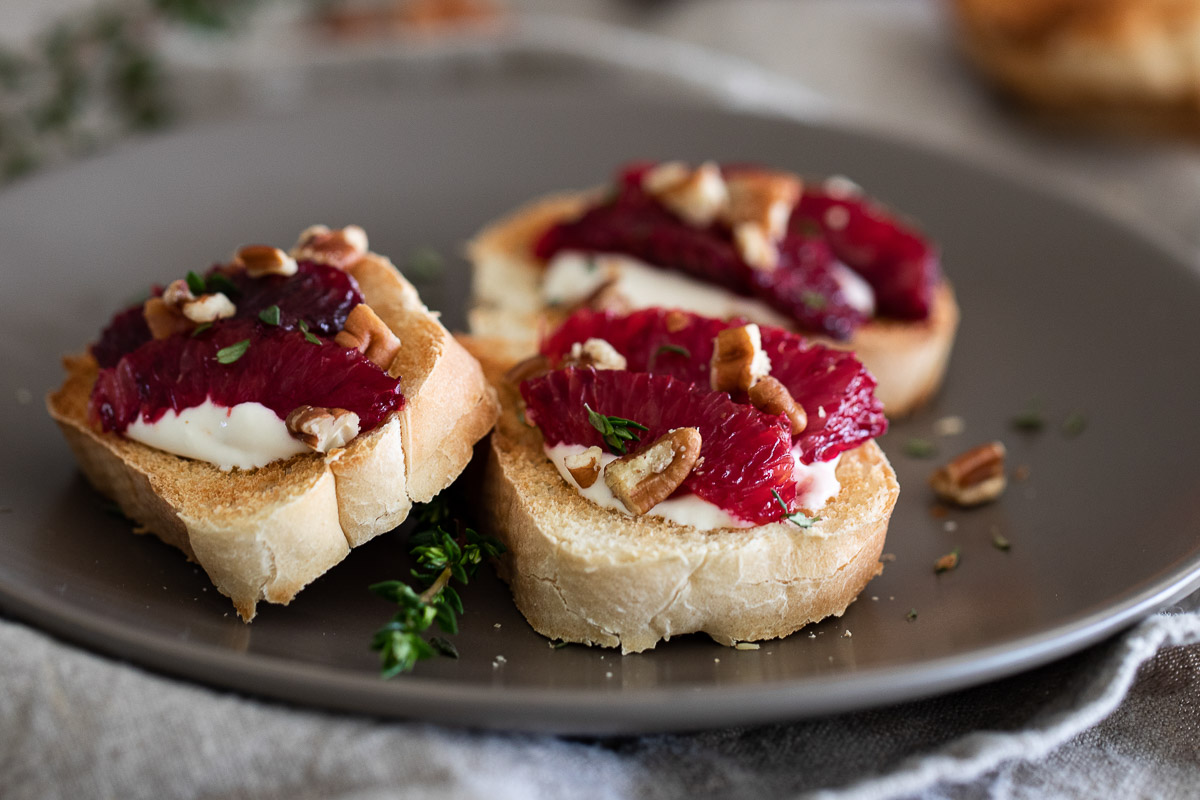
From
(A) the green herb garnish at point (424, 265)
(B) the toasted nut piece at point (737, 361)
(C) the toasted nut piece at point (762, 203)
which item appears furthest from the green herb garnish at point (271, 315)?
(C) the toasted nut piece at point (762, 203)

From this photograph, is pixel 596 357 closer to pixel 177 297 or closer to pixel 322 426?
pixel 322 426

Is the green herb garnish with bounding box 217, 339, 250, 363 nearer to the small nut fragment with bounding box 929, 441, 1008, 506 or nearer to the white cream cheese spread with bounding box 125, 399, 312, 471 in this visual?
the white cream cheese spread with bounding box 125, 399, 312, 471

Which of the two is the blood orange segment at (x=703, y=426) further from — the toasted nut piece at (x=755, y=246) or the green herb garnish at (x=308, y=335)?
the toasted nut piece at (x=755, y=246)

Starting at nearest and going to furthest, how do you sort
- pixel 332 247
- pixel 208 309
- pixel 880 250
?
1. pixel 208 309
2. pixel 332 247
3. pixel 880 250

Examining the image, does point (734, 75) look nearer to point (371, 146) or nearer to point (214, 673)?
point (371, 146)

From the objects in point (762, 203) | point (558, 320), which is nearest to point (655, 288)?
point (558, 320)

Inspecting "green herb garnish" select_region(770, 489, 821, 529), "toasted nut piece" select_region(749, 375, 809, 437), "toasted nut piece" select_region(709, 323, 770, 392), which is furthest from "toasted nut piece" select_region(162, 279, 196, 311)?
"green herb garnish" select_region(770, 489, 821, 529)

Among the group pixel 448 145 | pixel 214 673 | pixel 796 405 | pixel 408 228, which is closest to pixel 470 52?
pixel 448 145
